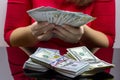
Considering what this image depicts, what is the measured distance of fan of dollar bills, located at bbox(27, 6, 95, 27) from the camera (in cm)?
100

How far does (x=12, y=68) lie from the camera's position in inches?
40.2

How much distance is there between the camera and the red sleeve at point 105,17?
146 cm

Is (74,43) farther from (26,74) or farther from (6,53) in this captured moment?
(26,74)

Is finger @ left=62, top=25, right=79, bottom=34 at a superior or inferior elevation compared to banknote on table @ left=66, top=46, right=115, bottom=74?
superior

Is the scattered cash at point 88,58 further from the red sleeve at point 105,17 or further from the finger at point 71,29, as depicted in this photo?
the red sleeve at point 105,17

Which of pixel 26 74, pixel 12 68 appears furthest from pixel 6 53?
pixel 26 74

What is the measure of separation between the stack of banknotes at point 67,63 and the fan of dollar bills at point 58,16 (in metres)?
0.12

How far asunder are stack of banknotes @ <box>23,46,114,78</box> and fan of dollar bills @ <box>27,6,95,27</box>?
0.38 feet

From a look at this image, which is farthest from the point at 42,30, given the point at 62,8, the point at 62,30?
the point at 62,8

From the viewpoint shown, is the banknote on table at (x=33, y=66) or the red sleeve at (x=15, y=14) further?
the red sleeve at (x=15, y=14)

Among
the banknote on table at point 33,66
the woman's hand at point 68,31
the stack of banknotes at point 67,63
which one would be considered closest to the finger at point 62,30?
the woman's hand at point 68,31

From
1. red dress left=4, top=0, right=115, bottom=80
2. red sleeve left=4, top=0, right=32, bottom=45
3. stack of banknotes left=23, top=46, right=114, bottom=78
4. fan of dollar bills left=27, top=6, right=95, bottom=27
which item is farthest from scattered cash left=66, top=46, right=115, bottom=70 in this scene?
red sleeve left=4, top=0, right=32, bottom=45

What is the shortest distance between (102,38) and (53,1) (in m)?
0.31

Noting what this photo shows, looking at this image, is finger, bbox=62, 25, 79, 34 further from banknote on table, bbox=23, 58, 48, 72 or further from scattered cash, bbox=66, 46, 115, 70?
banknote on table, bbox=23, 58, 48, 72
